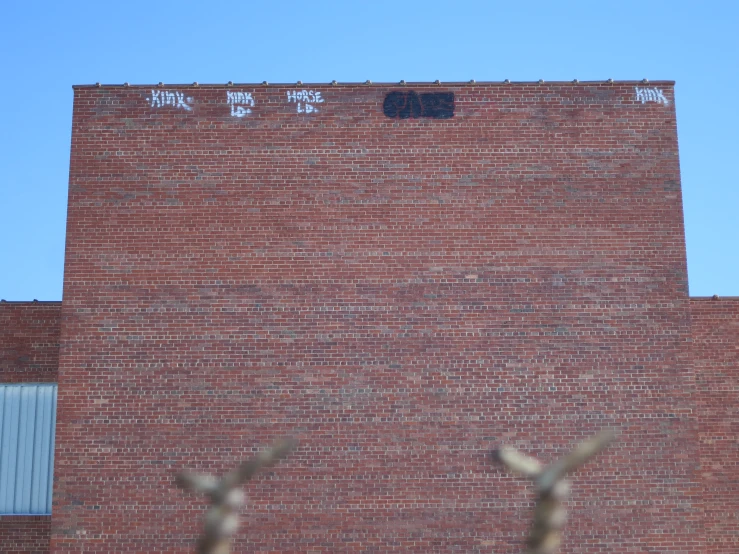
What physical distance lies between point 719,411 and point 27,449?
1332cm

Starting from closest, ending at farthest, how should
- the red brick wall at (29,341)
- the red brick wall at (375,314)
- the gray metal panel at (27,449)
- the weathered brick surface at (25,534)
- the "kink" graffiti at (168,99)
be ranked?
the red brick wall at (375,314)
the weathered brick surface at (25,534)
the gray metal panel at (27,449)
the "kink" graffiti at (168,99)
the red brick wall at (29,341)

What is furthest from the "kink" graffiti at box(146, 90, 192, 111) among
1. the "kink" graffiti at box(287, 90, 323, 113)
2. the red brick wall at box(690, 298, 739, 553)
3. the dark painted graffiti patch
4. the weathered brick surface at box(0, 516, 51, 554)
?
the red brick wall at box(690, 298, 739, 553)

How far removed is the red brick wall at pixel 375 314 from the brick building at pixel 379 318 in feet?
0.13

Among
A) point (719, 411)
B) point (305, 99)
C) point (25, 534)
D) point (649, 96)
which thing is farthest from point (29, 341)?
point (719, 411)

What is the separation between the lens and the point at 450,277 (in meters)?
17.7

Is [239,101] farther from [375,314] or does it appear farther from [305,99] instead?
[375,314]

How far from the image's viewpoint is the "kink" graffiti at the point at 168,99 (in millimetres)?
18516

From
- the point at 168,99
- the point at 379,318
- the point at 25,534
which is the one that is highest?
the point at 168,99

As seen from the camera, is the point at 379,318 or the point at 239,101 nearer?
the point at 379,318

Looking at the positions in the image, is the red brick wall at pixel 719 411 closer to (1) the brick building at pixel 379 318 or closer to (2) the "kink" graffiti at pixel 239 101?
(1) the brick building at pixel 379 318

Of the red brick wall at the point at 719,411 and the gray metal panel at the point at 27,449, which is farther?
the red brick wall at the point at 719,411

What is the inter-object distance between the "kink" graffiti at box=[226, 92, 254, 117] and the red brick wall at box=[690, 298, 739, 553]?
9513 millimetres

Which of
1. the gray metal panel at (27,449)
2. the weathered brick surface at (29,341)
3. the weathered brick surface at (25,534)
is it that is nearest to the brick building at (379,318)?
the weathered brick surface at (25,534)

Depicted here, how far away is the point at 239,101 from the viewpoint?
18500 millimetres
